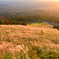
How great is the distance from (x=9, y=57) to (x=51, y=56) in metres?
3.05

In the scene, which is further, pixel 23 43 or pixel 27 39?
pixel 27 39

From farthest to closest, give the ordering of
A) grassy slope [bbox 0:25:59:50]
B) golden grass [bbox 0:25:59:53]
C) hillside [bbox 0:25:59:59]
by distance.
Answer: grassy slope [bbox 0:25:59:50] → golden grass [bbox 0:25:59:53] → hillside [bbox 0:25:59:59]

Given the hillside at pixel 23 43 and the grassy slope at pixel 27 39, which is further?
the grassy slope at pixel 27 39

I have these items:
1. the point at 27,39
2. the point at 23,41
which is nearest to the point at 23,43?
the point at 23,41

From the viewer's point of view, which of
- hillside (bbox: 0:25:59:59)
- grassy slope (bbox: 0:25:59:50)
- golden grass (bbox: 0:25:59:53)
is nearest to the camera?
hillside (bbox: 0:25:59:59)

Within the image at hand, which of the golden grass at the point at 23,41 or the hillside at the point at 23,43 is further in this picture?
the golden grass at the point at 23,41

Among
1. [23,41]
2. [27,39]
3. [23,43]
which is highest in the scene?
[23,43]

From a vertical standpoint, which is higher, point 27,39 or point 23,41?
point 23,41

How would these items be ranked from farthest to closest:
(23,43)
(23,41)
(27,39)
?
(27,39) → (23,41) → (23,43)

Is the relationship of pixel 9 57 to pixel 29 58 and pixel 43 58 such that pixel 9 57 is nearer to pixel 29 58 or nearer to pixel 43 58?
pixel 29 58

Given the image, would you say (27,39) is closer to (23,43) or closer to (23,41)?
(23,41)

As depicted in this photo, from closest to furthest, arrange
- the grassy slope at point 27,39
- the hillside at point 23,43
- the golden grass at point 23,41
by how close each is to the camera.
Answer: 1. the hillside at point 23,43
2. the golden grass at point 23,41
3. the grassy slope at point 27,39

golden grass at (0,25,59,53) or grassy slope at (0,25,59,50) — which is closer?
golden grass at (0,25,59,53)

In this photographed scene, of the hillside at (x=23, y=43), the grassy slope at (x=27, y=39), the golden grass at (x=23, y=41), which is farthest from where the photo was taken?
the grassy slope at (x=27, y=39)
